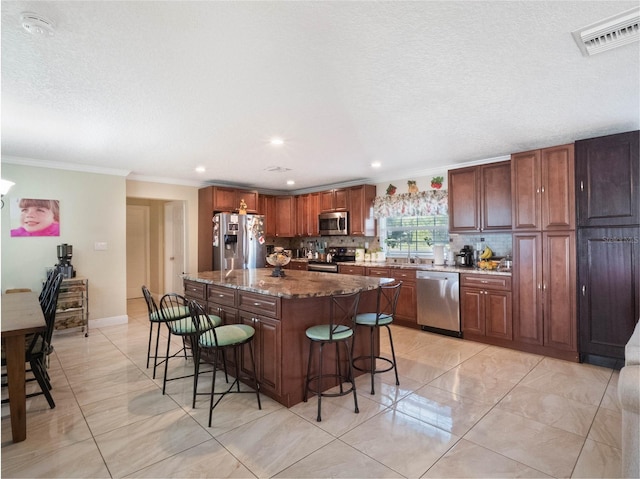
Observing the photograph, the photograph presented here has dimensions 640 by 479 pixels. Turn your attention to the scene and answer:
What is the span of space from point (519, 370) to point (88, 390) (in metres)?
4.05

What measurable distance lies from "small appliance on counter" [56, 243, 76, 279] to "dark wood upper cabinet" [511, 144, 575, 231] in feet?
19.2

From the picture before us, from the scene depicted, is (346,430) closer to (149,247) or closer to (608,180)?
(608,180)

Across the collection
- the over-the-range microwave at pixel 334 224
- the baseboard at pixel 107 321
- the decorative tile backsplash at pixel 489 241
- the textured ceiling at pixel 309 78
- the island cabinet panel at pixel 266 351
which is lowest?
the baseboard at pixel 107 321

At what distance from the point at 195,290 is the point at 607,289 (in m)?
4.31

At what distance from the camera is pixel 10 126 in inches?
124

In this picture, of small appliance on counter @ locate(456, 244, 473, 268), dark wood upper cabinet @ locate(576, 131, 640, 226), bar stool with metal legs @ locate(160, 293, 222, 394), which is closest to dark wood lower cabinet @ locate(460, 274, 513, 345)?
small appliance on counter @ locate(456, 244, 473, 268)

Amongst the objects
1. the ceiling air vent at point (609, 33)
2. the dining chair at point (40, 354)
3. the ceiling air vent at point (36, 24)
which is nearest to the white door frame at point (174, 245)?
the dining chair at point (40, 354)

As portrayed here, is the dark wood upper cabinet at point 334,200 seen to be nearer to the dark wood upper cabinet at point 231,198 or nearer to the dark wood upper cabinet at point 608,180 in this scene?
the dark wood upper cabinet at point 231,198

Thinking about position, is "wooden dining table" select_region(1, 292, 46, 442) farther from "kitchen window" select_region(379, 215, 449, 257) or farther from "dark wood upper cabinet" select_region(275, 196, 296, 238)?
"dark wood upper cabinet" select_region(275, 196, 296, 238)

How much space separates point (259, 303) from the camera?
8.95ft

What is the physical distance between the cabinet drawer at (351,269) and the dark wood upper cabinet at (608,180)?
2.92 meters

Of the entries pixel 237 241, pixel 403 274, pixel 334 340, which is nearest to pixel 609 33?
pixel 334 340

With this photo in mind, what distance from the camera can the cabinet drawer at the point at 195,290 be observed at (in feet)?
11.4

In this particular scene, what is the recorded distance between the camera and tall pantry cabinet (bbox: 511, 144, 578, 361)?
11.7 feet
